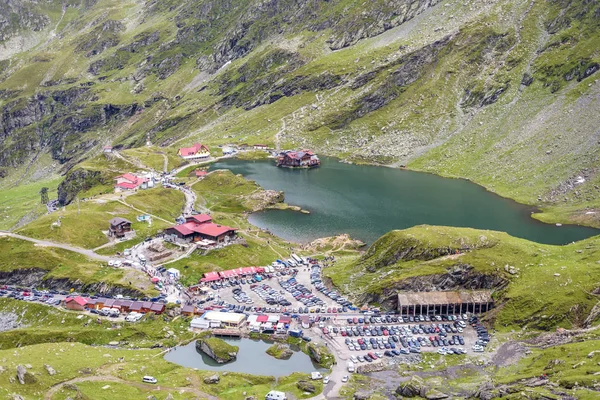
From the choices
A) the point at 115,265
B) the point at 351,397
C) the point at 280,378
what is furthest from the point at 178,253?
the point at 351,397

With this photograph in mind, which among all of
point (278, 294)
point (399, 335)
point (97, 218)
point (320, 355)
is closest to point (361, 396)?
point (320, 355)

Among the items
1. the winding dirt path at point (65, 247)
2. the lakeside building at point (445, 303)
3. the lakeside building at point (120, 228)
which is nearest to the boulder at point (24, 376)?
the winding dirt path at point (65, 247)

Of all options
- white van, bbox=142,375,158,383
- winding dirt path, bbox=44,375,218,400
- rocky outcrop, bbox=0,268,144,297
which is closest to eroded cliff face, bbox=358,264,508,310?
winding dirt path, bbox=44,375,218,400

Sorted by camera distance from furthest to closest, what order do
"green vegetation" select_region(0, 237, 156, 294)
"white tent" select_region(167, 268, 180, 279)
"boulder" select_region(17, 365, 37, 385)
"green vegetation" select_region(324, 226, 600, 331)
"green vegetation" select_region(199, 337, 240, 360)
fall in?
"white tent" select_region(167, 268, 180, 279), "green vegetation" select_region(0, 237, 156, 294), "green vegetation" select_region(324, 226, 600, 331), "green vegetation" select_region(199, 337, 240, 360), "boulder" select_region(17, 365, 37, 385)

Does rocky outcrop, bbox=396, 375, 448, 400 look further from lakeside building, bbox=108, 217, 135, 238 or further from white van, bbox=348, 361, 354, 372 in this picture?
lakeside building, bbox=108, 217, 135, 238

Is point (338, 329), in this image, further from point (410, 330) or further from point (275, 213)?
point (275, 213)
